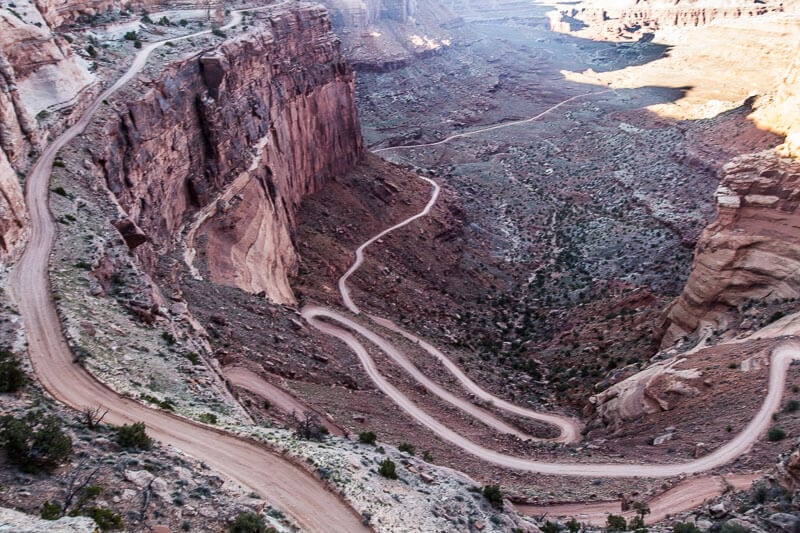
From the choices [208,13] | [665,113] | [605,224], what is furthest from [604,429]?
[665,113]

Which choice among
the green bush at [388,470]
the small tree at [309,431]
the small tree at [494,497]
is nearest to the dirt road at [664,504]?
the small tree at [494,497]

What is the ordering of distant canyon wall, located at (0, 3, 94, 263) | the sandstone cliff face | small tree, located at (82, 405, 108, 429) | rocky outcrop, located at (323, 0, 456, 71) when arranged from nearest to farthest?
small tree, located at (82, 405, 108, 429) < distant canyon wall, located at (0, 3, 94, 263) < the sandstone cliff face < rocky outcrop, located at (323, 0, 456, 71)

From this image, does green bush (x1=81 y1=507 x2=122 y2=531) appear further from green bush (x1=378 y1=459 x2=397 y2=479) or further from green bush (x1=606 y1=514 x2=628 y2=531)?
green bush (x1=606 y1=514 x2=628 y2=531)

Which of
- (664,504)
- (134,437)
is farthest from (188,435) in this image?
(664,504)

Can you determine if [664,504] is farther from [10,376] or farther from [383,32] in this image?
[383,32]

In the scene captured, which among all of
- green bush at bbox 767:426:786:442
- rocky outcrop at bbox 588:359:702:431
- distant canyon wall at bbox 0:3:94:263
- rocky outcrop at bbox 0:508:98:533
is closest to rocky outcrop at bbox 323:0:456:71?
distant canyon wall at bbox 0:3:94:263

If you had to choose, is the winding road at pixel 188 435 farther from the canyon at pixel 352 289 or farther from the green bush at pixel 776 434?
the green bush at pixel 776 434
